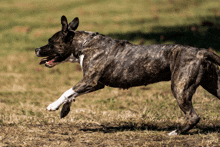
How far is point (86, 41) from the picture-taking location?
602 cm

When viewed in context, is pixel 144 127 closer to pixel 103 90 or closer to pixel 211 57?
pixel 211 57

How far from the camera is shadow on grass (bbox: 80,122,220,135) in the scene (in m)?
6.01

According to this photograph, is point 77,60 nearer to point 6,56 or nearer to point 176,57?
point 176,57

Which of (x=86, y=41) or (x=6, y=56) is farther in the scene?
(x=6, y=56)

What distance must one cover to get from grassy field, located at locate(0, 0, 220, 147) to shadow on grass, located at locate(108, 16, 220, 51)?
0.09 ft

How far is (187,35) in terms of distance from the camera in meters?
15.2

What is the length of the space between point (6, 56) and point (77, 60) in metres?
8.41

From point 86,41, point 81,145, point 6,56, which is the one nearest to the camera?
point 81,145

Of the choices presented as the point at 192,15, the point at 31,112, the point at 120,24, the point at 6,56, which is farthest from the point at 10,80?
the point at 192,15

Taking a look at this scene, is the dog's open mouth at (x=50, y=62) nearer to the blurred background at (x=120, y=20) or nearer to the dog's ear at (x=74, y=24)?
the dog's ear at (x=74, y=24)

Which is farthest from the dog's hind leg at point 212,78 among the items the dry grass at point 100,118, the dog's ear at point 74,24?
the dog's ear at point 74,24

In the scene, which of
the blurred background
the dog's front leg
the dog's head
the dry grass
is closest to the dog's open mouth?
the dog's head

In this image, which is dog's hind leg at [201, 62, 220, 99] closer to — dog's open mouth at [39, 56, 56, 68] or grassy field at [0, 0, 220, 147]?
grassy field at [0, 0, 220, 147]

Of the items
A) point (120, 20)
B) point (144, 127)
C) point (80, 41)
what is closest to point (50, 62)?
point (80, 41)
